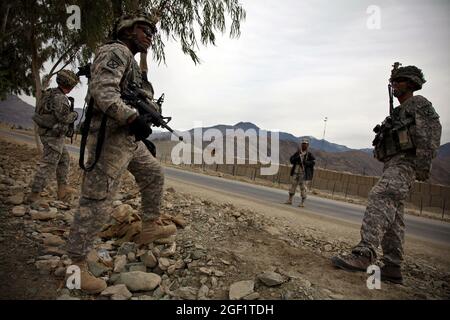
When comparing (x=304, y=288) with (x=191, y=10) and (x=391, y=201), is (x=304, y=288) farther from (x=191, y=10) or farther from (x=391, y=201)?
(x=191, y=10)

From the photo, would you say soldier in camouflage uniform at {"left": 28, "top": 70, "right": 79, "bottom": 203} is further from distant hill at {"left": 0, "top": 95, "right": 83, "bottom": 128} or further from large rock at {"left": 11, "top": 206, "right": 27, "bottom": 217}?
distant hill at {"left": 0, "top": 95, "right": 83, "bottom": 128}

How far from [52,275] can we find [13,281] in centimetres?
25

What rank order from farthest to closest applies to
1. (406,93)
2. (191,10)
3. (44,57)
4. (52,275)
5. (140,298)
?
(44,57) → (191,10) → (406,93) → (52,275) → (140,298)

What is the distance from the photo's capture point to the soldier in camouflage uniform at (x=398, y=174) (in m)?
2.71

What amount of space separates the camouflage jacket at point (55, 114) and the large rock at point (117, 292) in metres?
3.09

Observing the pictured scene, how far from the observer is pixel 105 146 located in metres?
2.33

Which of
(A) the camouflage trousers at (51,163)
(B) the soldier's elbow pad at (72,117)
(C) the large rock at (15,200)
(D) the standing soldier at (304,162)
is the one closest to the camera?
(C) the large rock at (15,200)

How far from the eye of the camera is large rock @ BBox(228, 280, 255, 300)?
2211mm

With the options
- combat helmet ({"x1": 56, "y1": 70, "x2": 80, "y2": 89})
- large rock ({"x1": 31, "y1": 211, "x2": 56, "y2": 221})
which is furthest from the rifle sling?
combat helmet ({"x1": 56, "y1": 70, "x2": 80, "y2": 89})

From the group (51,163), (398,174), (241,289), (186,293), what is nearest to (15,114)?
(51,163)

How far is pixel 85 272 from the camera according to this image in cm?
224

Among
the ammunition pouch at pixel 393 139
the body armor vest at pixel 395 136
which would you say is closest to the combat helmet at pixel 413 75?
the body armor vest at pixel 395 136

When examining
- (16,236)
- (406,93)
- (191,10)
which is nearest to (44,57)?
(191,10)

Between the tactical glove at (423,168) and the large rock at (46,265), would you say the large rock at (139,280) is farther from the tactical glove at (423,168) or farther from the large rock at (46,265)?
the tactical glove at (423,168)
